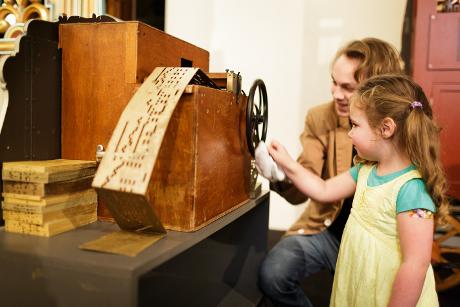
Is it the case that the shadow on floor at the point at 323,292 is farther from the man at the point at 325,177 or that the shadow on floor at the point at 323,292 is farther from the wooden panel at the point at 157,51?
the wooden panel at the point at 157,51

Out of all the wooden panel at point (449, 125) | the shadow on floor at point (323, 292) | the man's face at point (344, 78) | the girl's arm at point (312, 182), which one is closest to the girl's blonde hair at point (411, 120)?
the girl's arm at point (312, 182)

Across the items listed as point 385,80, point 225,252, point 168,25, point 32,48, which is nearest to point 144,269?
point 225,252

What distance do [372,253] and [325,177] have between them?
68 cm

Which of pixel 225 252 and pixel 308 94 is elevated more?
pixel 308 94

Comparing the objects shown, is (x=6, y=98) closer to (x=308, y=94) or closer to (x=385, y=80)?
(x=385, y=80)

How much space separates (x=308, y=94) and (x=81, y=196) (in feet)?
7.05

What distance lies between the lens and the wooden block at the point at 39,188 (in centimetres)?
94

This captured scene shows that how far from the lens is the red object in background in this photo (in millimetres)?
2346

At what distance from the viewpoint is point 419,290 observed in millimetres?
1049

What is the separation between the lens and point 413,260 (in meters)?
1.04

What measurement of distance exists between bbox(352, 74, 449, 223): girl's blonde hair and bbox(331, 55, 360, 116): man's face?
406 millimetres

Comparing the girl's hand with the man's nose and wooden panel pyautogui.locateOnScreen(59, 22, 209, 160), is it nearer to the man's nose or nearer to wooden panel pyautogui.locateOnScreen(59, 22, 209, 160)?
the man's nose

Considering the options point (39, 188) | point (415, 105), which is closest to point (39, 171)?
point (39, 188)

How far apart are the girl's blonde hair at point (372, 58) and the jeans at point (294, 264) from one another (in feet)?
2.16
